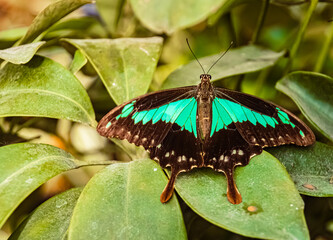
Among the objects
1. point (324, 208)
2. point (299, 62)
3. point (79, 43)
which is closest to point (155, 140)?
point (79, 43)

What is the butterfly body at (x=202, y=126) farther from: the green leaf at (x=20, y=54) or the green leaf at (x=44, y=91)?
the green leaf at (x=20, y=54)

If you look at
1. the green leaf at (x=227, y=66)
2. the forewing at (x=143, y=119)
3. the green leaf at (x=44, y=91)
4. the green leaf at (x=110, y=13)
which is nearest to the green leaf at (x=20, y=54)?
the green leaf at (x=44, y=91)

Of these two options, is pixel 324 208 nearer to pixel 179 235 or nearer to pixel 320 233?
pixel 320 233

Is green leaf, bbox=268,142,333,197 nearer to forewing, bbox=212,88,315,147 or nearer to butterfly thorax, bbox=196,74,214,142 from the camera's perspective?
forewing, bbox=212,88,315,147

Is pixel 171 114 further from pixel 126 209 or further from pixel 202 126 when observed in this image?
pixel 126 209

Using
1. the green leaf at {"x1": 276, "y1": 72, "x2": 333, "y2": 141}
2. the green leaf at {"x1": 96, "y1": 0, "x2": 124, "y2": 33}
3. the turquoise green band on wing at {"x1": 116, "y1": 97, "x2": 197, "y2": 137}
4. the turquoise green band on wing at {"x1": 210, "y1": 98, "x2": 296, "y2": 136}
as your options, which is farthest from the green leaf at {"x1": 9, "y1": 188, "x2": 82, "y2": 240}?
the green leaf at {"x1": 96, "y1": 0, "x2": 124, "y2": 33}

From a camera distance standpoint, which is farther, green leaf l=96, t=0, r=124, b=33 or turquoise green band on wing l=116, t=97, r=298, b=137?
green leaf l=96, t=0, r=124, b=33
